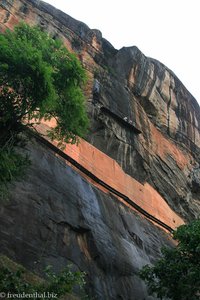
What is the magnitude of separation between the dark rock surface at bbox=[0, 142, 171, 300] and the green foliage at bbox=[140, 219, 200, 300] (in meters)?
1.03

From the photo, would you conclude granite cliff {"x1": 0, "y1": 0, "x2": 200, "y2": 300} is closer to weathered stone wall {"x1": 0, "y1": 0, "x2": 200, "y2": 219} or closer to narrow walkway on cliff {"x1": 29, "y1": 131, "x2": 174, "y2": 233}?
weathered stone wall {"x1": 0, "y1": 0, "x2": 200, "y2": 219}

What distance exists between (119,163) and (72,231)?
6.80 meters

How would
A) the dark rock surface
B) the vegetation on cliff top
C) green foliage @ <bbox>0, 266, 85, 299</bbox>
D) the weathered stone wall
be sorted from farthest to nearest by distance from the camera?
1. the weathered stone wall
2. the dark rock surface
3. the vegetation on cliff top
4. green foliage @ <bbox>0, 266, 85, 299</bbox>

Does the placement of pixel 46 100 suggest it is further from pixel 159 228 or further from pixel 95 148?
pixel 159 228

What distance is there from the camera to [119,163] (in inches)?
701

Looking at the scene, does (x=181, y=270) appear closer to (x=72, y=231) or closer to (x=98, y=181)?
(x=72, y=231)

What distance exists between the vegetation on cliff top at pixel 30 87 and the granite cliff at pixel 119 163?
6.16 feet

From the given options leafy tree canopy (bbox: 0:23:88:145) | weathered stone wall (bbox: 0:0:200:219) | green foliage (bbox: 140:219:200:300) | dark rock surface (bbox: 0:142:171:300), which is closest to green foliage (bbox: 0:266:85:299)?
dark rock surface (bbox: 0:142:171:300)

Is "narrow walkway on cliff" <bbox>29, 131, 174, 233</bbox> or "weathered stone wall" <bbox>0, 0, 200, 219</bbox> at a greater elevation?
"weathered stone wall" <bbox>0, 0, 200, 219</bbox>

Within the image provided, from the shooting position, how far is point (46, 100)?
876 cm

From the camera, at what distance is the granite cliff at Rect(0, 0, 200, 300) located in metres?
10.4

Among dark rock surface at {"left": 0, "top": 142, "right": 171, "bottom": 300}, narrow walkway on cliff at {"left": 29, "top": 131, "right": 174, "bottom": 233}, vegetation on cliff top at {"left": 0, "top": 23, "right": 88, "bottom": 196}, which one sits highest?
vegetation on cliff top at {"left": 0, "top": 23, "right": 88, "bottom": 196}

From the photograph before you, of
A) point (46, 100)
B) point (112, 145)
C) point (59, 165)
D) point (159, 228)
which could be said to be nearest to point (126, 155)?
point (112, 145)

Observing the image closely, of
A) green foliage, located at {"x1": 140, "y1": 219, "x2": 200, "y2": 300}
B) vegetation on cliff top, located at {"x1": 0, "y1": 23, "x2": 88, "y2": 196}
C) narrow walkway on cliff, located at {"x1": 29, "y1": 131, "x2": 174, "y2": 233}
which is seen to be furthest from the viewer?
narrow walkway on cliff, located at {"x1": 29, "y1": 131, "x2": 174, "y2": 233}
